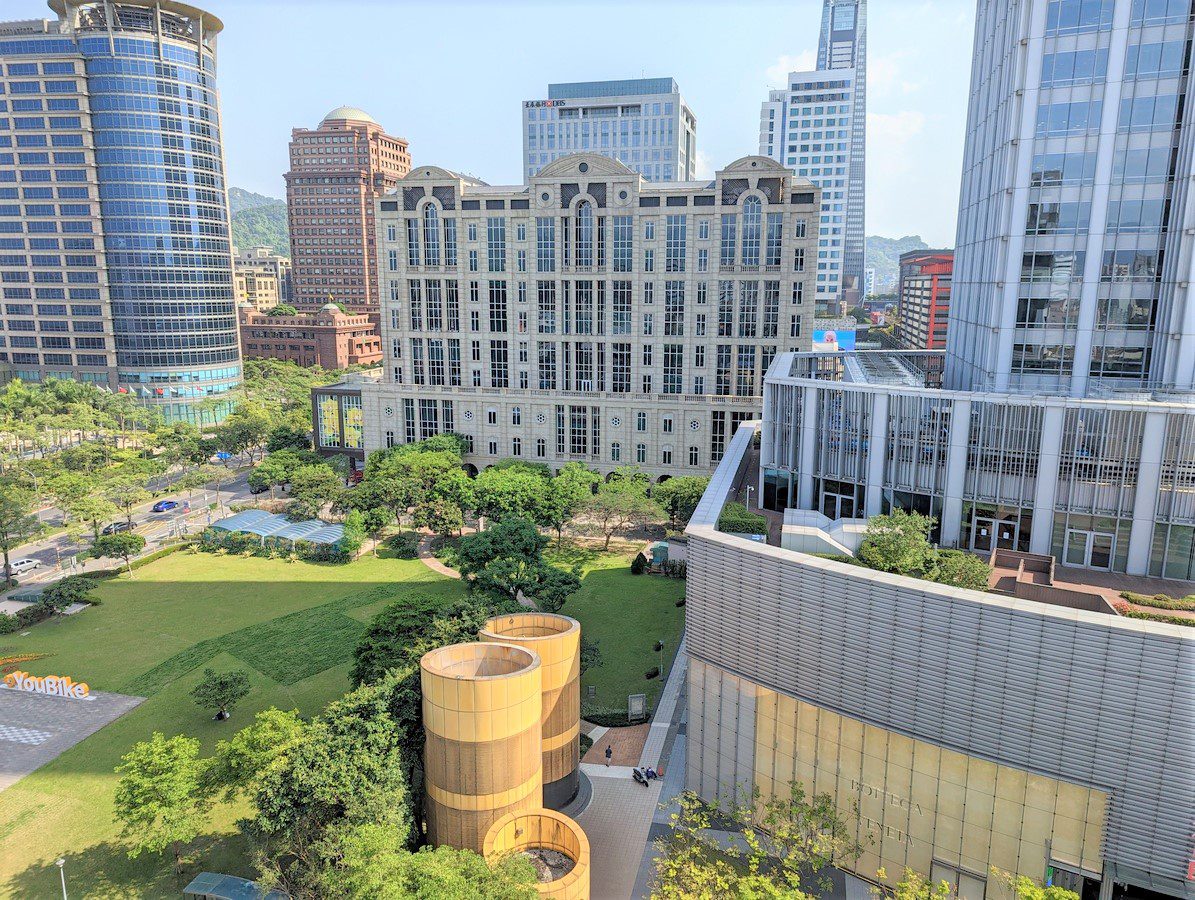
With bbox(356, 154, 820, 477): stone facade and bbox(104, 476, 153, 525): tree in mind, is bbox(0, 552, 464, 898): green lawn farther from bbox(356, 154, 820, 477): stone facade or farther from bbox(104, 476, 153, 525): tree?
bbox(356, 154, 820, 477): stone facade

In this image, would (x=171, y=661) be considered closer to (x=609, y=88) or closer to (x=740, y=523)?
(x=740, y=523)

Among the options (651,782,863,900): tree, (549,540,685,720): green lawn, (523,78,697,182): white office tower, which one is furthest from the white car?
(523,78,697,182): white office tower

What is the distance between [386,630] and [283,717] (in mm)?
7443

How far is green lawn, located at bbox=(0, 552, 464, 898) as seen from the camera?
36.5 metres

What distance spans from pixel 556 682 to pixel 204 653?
32275 mm

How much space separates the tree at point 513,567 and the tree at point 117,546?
1307 inches

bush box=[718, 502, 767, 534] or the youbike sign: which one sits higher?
bush box=[718, 502, 767, 534]

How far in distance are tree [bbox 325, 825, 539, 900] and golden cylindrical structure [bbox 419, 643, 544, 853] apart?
3983 mm

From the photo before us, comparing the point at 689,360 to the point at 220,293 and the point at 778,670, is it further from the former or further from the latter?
the point at 220,293

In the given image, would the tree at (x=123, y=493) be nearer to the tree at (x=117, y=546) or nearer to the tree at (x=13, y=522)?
the tree at (x=13, y=522)

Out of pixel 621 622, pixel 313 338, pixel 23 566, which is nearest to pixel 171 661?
pixel 23 566

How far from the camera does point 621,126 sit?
179125 millimetres

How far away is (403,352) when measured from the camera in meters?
102

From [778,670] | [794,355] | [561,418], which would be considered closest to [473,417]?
[561,418]
